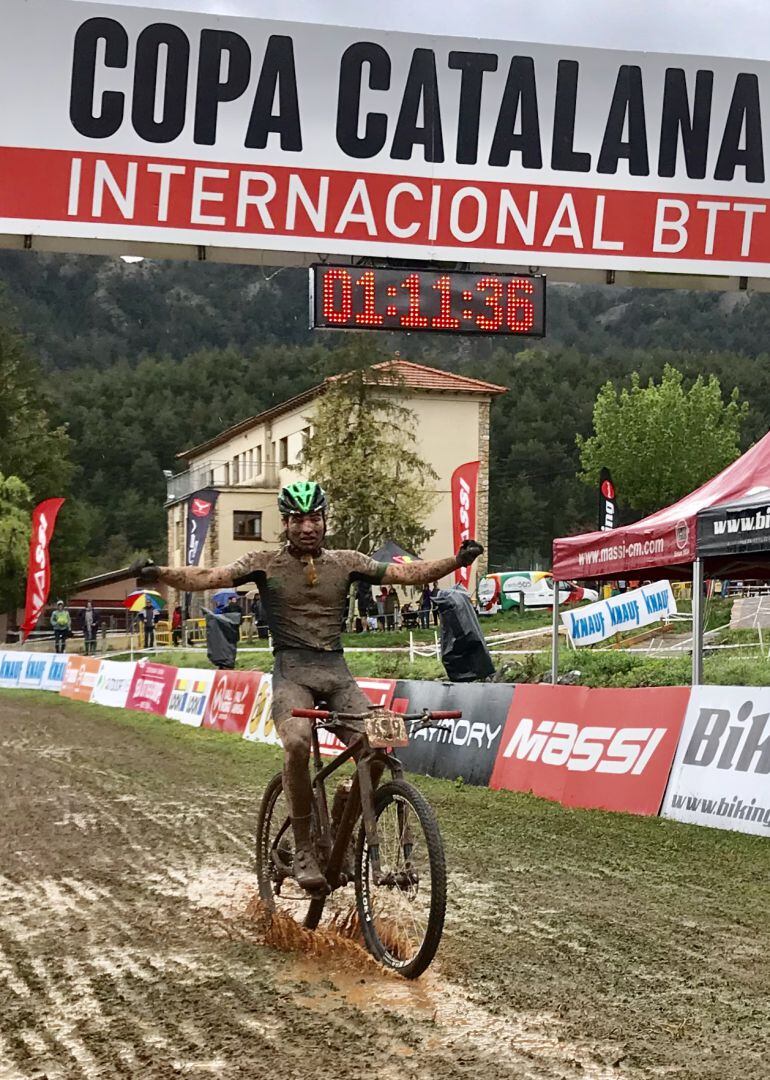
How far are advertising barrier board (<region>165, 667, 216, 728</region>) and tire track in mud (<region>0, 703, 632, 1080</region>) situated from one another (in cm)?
1303

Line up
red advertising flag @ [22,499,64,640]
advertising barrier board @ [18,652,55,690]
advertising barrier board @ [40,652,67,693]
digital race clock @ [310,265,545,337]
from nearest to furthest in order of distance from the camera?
digital race clock @ [310,265,545,337] < advertising barrier board @ [40,652,67,693] < advertising barrier board @ [18,652,55,690] < red advertising flag @ [22,499,64,640]

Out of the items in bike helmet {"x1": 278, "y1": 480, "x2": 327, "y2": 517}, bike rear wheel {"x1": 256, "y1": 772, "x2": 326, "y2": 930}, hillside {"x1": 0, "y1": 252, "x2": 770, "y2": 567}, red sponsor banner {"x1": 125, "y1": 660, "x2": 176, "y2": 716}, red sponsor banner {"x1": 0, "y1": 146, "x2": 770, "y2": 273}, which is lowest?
bike rear wheel {"x1": 256, "y1": 772, "x2": 326, "y2": 930}

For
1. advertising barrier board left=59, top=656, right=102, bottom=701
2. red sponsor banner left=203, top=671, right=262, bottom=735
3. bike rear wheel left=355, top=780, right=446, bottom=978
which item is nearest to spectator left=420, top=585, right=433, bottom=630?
advertising barrier board left=59, top=656, right=102, bottom=701

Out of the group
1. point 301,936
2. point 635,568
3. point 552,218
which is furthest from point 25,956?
point 552,218

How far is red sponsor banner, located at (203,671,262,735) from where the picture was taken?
20.6 meters

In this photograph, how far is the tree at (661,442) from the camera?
7269 cm

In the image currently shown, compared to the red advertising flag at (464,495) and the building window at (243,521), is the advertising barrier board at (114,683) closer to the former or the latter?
the red advertising flag at (464,495)

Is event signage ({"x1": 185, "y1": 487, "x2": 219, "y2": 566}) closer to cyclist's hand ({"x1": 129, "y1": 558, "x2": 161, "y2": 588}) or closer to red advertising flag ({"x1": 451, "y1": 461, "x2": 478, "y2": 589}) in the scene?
red advertising flag ({"x1": 451, "y1": 461, "x2": 478, "y2": 589})

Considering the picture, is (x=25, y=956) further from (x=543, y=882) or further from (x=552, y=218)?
(x=552, y=218)

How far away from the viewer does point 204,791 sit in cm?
1321

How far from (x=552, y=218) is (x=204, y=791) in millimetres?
7757

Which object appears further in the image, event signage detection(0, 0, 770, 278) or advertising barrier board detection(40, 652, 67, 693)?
advertising barrier board detection(40, 652, 67, 693)

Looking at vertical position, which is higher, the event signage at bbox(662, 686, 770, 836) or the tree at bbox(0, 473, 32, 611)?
the tree at bbox(0, 473, 32, 611)

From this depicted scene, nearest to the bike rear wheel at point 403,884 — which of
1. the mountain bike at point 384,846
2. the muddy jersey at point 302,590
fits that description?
the mountain bike at point 384,846
